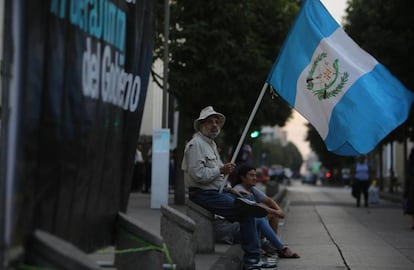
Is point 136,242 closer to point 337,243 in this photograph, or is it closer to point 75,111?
point 75,111

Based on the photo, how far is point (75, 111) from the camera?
4.21m

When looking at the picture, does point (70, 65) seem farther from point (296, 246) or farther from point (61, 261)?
point (296, 246)

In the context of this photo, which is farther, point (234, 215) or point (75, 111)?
point (234, 215)

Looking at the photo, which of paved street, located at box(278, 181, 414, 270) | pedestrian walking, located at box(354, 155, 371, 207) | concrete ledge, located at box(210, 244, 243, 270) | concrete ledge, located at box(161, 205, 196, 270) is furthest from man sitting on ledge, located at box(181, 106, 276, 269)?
pedestrian walking, located at box(354, 155, 371, 207)

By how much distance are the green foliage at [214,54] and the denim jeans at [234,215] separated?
31.5 feet

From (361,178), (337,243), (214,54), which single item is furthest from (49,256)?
(361,178)

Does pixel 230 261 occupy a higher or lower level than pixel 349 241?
higher

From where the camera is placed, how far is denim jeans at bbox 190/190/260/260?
26.1 ft

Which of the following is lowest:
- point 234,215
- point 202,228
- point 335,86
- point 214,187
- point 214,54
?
point 202,228

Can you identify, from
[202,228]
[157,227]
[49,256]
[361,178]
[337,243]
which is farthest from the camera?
[361,178]

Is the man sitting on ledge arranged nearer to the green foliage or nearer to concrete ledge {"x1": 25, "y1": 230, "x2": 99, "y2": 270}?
concrete ledge {"x1": 25, "y1": 230, "x2": 99, "y2": 270}

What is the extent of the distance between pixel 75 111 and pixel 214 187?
4.16 m

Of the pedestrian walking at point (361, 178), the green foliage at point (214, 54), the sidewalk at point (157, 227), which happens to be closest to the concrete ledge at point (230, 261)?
the sidewalk at point (157, 227)

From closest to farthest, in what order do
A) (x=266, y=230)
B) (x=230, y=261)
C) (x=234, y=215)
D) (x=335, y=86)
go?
(x=234, y=215)
(x=230, y=261)
(x=335, y=86)
(x=266, y=230)
